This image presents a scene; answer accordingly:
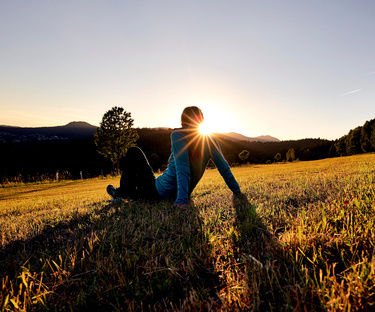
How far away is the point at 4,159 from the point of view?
60.4 m

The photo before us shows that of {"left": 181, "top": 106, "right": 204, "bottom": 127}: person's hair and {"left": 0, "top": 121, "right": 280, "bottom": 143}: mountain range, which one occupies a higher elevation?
{"left": 0, "top": 121, "right": 280, "bottom": 143}: mountain range

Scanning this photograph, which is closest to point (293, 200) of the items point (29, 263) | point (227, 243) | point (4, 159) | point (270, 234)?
point (270, 234)

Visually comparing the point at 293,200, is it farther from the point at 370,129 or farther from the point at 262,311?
the point at 370,129

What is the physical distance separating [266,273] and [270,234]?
2.40 ft

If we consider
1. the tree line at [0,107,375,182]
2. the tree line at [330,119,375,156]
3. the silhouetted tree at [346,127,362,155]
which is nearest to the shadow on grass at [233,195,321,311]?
the tree line at [0,107,375,182]

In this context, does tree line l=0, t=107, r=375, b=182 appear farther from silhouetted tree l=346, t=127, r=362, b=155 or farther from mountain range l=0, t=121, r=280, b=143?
mountain range l=0, t=121, r=280, b=143

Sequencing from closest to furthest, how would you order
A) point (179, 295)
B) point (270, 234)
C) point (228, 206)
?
point (179, 295)
point (270, 234)
point (228, 206)

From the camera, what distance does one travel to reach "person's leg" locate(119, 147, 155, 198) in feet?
13.3

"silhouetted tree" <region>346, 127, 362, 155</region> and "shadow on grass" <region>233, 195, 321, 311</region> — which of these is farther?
"silhouetted tree" <region>346, 127, 362, 155</region>

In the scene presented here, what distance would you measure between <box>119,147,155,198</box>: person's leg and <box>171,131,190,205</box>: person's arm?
0.93 m

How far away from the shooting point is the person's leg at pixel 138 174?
4.04 m

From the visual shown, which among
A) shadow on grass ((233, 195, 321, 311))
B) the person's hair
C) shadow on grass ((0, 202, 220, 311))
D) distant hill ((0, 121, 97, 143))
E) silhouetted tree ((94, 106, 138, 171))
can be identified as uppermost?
distant hill ((0, 121, 97, 143))

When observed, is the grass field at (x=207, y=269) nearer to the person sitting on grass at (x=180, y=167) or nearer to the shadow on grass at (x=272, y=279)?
the shadow on grass at (x=272, y=279)

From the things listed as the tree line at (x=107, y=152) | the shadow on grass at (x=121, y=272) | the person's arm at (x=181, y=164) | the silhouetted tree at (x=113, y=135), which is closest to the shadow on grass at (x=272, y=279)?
the shadow on grass at (x=121, y=272)
